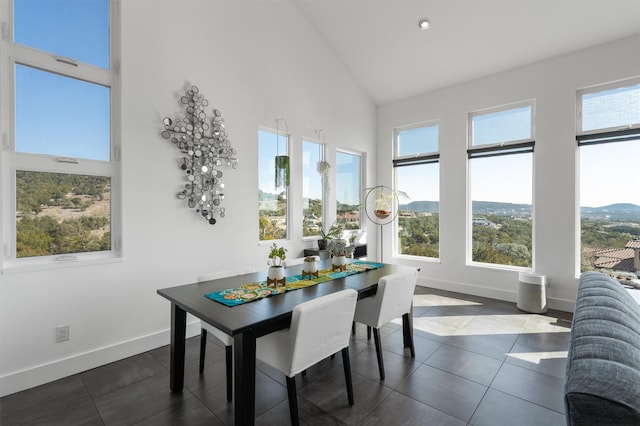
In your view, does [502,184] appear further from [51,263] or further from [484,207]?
[51,263]

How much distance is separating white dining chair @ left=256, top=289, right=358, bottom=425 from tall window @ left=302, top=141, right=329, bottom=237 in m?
2.57

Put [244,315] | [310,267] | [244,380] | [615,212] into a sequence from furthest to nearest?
[615,212]
[310,267]
[244,315]
[244,380]

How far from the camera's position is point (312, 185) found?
15.3ft

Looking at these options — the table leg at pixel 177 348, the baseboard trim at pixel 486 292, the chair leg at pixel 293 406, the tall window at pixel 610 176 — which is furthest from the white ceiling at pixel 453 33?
the chair leg at pixel 293 406

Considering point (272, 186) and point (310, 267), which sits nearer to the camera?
point (310, 267)

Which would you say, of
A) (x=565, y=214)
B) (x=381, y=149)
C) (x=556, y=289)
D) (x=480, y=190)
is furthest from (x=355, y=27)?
(x=556, y=289)

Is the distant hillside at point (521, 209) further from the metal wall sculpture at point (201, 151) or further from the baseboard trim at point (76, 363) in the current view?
the baseboard trim at point (76, 363)

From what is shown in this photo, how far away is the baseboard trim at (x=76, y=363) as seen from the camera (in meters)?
2.26

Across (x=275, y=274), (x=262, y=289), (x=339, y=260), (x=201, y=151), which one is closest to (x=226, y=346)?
(x=262, y=289)

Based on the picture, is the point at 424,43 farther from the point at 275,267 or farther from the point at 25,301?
the point at 25,301

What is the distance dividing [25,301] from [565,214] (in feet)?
17.9

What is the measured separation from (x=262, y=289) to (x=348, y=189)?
3.35m

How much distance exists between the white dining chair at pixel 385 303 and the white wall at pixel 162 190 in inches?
68.4

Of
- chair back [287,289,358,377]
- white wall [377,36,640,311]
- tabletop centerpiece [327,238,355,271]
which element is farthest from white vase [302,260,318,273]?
white wall [377,36,640,311]
